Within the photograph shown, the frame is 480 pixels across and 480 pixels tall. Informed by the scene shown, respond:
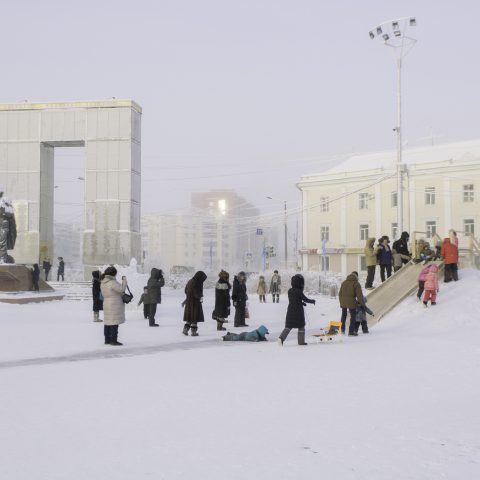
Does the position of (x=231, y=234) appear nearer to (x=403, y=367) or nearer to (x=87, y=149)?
(x=87, y=149)

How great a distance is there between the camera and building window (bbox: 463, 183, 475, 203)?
187 ft

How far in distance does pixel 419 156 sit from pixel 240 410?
194ft

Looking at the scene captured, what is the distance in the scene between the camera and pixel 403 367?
1088 cm

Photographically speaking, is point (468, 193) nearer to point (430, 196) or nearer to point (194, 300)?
point (430, 196)

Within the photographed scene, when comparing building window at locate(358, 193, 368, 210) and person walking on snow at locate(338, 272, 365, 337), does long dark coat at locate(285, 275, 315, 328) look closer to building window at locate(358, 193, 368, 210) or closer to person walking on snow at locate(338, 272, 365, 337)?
person walking on snow at locate(338, 272, 365, 337)

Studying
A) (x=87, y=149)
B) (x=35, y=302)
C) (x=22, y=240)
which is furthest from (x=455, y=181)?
(x=35, y=302)

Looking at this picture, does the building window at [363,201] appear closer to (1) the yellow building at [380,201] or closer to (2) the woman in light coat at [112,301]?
(1) the yellow building at [380,201]

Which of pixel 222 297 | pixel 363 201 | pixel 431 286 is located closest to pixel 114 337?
A: pixel 222 297

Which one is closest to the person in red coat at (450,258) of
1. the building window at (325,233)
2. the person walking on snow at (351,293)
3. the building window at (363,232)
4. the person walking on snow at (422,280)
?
the person walking on snow at (422,280)

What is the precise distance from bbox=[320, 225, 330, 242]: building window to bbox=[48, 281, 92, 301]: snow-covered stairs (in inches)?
1136

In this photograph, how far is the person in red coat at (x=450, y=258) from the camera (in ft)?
67.6

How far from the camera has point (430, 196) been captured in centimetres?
5962

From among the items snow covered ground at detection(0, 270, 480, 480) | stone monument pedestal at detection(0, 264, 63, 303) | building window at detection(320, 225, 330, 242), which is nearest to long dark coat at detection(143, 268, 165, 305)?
snow covered ground at detection(0, 270, 480, 480)

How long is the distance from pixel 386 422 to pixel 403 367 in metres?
4.13
